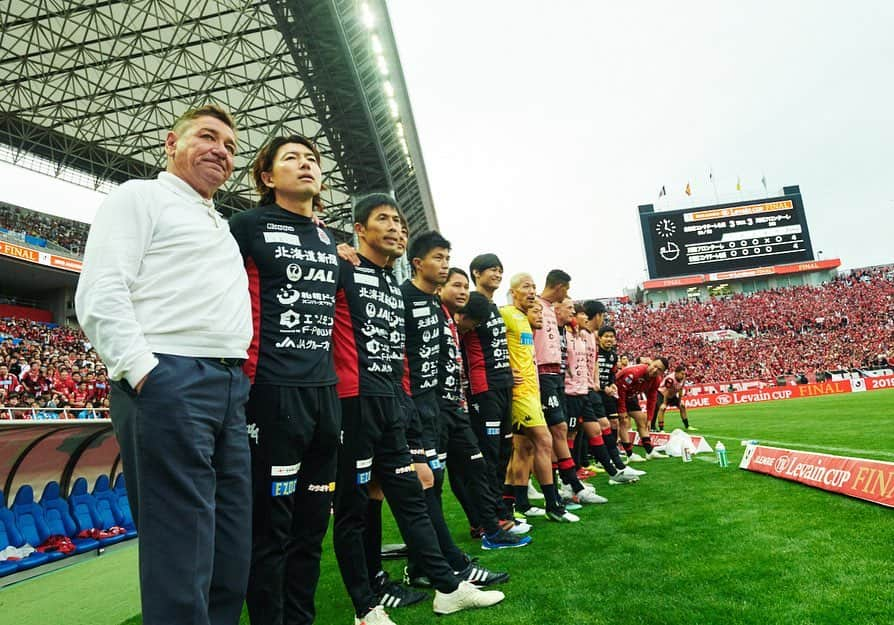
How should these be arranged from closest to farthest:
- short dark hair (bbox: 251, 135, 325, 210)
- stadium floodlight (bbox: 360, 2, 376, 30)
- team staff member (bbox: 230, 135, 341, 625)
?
team staff member (bbox: 230, 135, 341, 625) → short dark hair (bbox: 251, 135, 325, 210) → stadium floodlight (bbox: 360, 2, 376, 30)

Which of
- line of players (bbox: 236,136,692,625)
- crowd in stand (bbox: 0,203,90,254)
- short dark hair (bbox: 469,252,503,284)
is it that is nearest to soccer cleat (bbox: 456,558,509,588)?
line of players (bbox: 236,136,692,625)

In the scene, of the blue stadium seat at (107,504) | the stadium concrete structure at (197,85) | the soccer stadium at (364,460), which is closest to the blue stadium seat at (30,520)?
the soccer stadium at (364,460)

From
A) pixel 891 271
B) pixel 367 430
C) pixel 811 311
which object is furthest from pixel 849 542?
pixel 891 271

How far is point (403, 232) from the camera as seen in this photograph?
3305 mm

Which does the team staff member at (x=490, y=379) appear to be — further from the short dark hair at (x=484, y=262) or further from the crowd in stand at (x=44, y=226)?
the crowd in stand at (x=44, y=226)

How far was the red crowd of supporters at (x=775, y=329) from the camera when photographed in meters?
32.5

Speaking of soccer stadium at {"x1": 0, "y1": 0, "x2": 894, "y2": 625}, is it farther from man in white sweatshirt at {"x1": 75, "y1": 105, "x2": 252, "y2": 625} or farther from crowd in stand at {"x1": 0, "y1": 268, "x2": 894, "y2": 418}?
crowd in stand at {"x1": 0, "y1": 268, "x2": 894, "y2": 418}

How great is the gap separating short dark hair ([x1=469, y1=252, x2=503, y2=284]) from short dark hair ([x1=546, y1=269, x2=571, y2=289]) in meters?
1.06

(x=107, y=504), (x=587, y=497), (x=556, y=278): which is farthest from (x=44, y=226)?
(x=587, y=497)

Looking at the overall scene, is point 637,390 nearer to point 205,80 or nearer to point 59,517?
point 59,517

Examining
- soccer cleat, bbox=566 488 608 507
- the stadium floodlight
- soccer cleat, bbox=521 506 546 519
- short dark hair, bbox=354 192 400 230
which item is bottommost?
soccer cleat, bbox=521 506 546 519

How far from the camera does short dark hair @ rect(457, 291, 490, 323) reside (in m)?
4.63

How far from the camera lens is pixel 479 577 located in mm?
3088

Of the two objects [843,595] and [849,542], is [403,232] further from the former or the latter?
[849,542]
